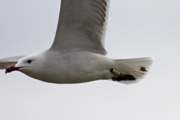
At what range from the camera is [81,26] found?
983 cm

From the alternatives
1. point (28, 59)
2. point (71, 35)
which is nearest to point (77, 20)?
point (71, 35)

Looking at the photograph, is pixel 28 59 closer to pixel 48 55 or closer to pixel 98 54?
pixel 48 55

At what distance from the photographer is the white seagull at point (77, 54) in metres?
9.55

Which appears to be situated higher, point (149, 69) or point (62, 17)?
point (62, 17)

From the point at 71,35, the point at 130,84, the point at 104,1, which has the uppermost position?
the point at 104,1

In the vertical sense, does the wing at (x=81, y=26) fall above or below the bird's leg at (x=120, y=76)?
above

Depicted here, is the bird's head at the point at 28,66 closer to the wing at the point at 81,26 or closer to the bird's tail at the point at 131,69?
the wing at the point at 81,26

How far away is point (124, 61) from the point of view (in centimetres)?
1039

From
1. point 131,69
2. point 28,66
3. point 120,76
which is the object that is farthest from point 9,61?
point 131,69

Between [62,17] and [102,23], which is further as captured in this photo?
[102,23]

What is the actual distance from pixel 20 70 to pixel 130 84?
2.12 meters

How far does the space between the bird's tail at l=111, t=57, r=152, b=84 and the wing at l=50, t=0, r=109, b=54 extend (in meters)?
0.40

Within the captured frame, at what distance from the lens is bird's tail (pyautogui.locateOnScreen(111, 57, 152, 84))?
10039 millimetres

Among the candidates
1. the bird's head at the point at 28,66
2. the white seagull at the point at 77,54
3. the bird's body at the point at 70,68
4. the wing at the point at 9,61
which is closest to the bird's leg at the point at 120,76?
the white seagull at the point at 77,54
